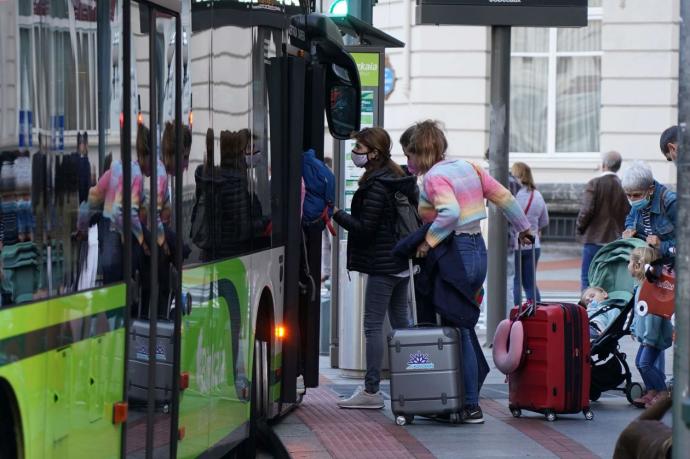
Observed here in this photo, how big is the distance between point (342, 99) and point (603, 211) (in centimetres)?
668

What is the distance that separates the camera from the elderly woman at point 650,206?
31.1 feet

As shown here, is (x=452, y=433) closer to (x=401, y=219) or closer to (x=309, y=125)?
(x=401, y=219)

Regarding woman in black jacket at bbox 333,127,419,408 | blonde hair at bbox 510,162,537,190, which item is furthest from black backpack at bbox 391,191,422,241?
blonde hair at bbox 510,162,537,190

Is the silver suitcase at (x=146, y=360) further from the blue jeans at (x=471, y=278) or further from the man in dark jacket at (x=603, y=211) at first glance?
the man in dark jacket at (x=603, y=211)

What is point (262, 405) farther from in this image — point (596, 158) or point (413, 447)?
point (596, 158)

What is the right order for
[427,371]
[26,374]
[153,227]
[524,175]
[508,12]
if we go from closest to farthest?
[26,374] → [153,227] → [427,371] → [508,12] → [524,175]

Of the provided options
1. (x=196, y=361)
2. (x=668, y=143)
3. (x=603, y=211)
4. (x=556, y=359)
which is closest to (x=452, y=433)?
(x=556, y=359)

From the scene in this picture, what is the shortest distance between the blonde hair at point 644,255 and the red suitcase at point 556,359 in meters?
0.53

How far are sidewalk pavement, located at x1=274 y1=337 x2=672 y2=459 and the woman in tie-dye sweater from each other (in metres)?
0.34

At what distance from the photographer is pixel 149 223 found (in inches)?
229

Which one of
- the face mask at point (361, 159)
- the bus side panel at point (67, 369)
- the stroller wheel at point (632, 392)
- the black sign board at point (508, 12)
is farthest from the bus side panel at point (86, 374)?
the black sign board at point (508, 12)

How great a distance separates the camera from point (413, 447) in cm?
834

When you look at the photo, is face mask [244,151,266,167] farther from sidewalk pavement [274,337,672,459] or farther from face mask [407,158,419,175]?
sidewalk pavement [274,337,672,459]

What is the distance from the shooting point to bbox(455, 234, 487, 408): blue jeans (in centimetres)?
907
